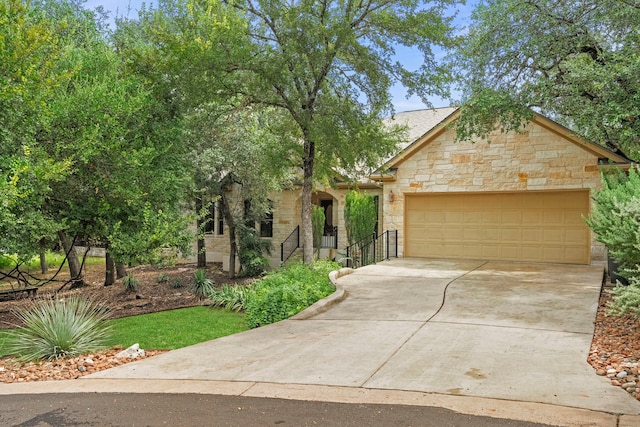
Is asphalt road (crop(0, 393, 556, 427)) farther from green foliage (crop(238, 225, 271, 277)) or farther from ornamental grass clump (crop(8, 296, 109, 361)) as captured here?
green foliage (crop(238, 225, 271, 277))

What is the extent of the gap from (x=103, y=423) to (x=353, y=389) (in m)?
2.29

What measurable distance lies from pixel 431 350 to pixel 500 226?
10431mm

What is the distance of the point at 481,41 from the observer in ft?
42.8

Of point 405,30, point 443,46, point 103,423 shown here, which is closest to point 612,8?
point 443,46

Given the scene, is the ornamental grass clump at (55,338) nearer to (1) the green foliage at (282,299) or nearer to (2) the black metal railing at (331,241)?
(1) the green foliage at (282,299)

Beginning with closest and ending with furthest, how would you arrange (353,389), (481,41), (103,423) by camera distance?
(103,423)
(353,389)
(481,41)

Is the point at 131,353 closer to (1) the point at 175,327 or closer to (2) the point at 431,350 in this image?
(1) the point at 175,327

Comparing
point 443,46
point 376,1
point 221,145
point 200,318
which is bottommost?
point 200,318

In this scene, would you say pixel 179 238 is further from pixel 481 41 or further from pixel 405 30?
pixel 481 41

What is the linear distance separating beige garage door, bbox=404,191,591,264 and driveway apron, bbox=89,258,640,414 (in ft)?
14.9

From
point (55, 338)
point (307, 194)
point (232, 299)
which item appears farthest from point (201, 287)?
point (55, 338)

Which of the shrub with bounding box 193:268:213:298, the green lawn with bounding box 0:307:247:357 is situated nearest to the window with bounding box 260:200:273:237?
the shrub with bounding box 193:268:213:298

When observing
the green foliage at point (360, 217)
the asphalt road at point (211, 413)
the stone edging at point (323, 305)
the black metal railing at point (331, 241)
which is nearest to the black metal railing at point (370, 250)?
the green foliage at point (360, 217)

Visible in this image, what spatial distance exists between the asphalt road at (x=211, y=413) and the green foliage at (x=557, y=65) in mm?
9013
